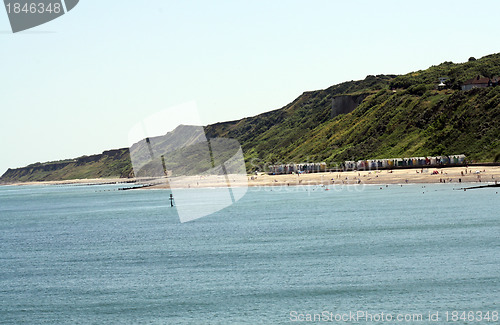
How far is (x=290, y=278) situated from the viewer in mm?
45656

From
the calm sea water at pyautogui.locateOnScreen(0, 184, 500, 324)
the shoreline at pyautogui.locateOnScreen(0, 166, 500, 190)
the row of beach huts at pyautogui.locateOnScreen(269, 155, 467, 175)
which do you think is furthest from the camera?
the row of beach huts at pyautogui.locateOnScreen(269, 155, 467, 175)

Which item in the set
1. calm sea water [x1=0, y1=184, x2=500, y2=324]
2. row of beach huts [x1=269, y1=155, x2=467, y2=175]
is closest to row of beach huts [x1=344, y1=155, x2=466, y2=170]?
row of beach huts [x1=269, y1=155, x2=467, y2=175]

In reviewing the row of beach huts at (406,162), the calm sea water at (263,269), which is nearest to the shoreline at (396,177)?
the row of beach huts at (406,162)

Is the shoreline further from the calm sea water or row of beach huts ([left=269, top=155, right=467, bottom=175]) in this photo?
the calm sea water

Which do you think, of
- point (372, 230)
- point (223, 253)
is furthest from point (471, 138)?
point (223, 253)

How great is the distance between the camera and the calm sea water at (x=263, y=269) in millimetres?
37844

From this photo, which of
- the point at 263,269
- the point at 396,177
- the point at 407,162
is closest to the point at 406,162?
the point at 407,162

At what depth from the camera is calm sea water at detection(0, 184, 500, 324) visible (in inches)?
1490

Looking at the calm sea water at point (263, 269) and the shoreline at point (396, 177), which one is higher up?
the calm sea water at point (263, 269)

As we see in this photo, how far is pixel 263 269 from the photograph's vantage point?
4969 cm

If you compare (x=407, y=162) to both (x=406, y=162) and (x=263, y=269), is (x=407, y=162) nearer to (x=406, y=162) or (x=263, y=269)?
(x=406, y=162)

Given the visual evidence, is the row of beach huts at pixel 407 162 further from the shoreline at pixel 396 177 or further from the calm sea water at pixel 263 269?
the calm sea water at pixel 263 269

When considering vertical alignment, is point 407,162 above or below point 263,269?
below

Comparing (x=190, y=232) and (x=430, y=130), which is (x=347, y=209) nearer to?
(x=190, y=232)
